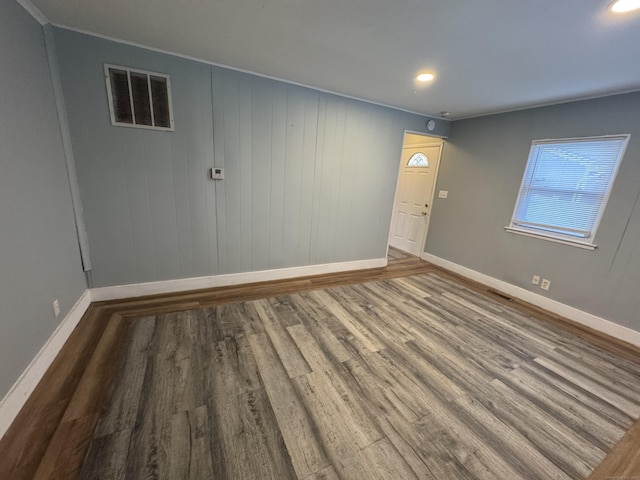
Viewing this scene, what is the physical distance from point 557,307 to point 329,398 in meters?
3.30

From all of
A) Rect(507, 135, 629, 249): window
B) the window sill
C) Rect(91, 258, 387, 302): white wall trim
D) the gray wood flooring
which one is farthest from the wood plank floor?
Rect(507, 135, 629, 249): window

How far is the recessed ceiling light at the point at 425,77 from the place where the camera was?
2.48 metres

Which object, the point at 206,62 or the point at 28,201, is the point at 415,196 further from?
the point at 28,201

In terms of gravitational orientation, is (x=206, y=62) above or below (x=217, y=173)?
above

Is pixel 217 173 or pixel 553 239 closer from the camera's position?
pixel 217 173

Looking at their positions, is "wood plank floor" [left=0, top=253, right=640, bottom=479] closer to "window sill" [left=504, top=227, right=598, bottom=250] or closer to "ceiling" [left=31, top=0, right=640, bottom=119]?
"window sill" [left=504, top=227, right=598, bottom=250]

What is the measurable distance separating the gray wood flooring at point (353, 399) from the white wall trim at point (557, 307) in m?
0.46

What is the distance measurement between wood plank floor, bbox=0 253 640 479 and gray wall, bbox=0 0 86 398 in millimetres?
395

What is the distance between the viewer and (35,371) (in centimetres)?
165

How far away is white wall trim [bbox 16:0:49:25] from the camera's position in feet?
5.69

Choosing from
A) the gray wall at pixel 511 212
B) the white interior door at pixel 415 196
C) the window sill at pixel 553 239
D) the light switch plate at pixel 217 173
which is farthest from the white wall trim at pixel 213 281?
the window sill at pixel 553 239

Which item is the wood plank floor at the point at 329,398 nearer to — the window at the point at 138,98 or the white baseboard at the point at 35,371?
the white baseboard at the point at 35,371

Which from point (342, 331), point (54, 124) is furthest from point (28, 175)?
point (342, 331)

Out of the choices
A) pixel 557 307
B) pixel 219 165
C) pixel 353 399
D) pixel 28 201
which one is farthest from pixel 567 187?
pixel 28 201
